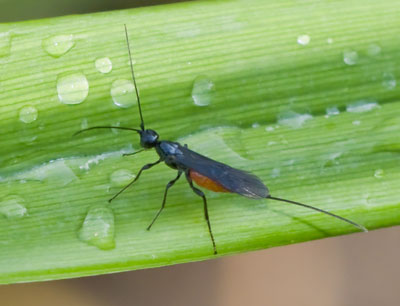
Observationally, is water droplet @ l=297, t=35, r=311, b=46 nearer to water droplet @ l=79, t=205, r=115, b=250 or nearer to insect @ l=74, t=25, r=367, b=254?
insect @ l=74, t=25, r=367, b=254

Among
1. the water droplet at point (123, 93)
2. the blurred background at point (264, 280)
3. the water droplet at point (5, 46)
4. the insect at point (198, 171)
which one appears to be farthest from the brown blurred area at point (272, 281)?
the water droplet at point (5, 46)

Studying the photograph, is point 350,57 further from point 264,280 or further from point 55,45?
point 264,280

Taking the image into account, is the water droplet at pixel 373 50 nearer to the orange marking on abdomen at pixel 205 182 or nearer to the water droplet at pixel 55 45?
the orange marking on abdomen at pixel 205 182

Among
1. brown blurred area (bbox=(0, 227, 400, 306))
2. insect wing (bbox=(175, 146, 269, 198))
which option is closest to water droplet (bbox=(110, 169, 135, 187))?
insect wing (bbox=(175, 146, 269, 198))

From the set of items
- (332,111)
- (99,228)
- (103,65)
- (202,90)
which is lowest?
(99,228)

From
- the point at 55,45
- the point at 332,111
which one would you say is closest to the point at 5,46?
the point at 55,45

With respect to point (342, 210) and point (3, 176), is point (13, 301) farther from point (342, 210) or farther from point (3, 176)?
point (342, 210)
